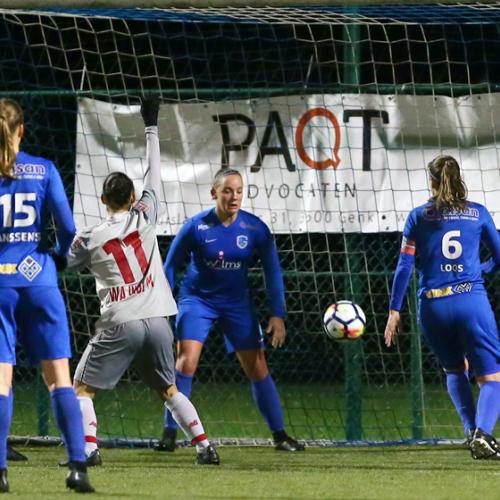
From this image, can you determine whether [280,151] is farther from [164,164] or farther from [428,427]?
[428,427]

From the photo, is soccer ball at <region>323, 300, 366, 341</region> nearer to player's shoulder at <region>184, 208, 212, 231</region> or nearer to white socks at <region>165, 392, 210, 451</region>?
player's shoulder at <region>184, 208, 212, 231</region>

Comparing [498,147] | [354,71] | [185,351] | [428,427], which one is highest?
[354,71]

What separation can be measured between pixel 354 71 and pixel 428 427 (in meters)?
2.72

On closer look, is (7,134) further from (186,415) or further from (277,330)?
(277,330)

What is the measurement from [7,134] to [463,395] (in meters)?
3.58

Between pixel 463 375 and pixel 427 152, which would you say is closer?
pixel 463 375

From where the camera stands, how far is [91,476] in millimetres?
7484

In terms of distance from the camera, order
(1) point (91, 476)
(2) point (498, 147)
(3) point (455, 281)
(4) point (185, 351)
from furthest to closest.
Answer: (2) point (498, 147)
(4) point (185, 351)
(3) point (455, 281)
(1) point (91, 476)

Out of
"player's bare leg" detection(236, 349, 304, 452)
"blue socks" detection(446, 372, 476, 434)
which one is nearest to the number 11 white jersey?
"player's bare leg" detection(236, 349, 304, 452)

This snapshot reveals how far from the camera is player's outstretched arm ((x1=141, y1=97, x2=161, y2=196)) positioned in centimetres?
752

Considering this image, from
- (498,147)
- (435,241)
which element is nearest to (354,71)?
(498,147)

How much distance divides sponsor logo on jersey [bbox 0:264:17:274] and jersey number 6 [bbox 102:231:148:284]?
134cm

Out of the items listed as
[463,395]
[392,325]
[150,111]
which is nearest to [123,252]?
[150,111]

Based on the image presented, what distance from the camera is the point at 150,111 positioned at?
7621 mm
